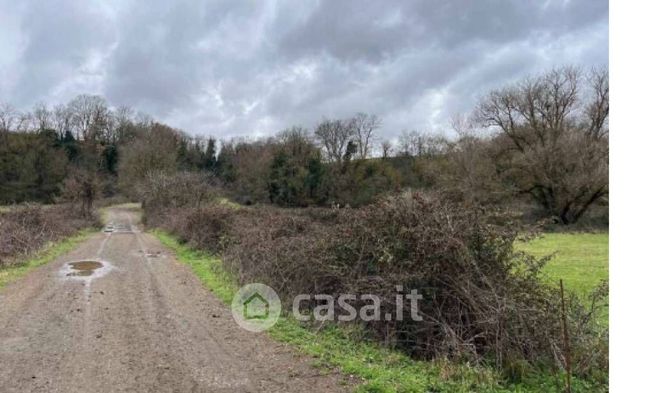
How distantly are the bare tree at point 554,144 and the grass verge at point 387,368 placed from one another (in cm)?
3125

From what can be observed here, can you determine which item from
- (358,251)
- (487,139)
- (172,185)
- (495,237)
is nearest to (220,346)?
(358,251)

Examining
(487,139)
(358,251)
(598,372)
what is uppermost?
(487,139)

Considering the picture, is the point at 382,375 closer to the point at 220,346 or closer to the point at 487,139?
the point at 220,346

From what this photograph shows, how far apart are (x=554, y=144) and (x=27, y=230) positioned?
111 ft

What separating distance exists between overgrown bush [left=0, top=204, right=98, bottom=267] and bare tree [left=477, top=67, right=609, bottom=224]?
3038 centimetres

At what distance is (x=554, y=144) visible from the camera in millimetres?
33469

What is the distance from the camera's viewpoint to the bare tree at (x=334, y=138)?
172ft

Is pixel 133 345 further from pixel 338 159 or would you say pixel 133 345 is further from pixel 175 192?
pixel 338 159

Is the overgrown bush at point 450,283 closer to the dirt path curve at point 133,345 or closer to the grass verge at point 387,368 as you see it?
the grass verge at point 387,368

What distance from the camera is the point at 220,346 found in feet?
18.0

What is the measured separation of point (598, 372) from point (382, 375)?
264 centimetres

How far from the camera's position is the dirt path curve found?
14.3ft

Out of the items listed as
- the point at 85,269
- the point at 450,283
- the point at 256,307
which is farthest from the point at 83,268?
the point at 450,283

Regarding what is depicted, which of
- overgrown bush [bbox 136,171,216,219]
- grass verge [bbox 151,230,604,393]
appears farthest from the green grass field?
overgrown bush [bbox 136,171,216,219]
